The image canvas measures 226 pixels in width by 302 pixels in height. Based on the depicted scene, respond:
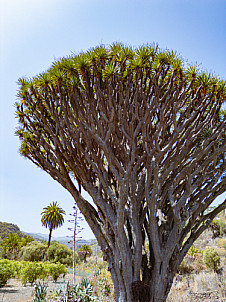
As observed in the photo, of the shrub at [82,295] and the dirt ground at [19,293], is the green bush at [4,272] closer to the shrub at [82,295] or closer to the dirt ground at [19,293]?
the dirt ground at [19,293]

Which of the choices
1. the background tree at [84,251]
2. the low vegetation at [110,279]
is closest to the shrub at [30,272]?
the low vegetation at [110,279]

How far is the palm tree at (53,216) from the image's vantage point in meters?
26.1

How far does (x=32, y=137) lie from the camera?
6578mm

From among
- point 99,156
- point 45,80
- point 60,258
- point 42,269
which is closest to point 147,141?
point 99,156

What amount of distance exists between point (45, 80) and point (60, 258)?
22.3 m

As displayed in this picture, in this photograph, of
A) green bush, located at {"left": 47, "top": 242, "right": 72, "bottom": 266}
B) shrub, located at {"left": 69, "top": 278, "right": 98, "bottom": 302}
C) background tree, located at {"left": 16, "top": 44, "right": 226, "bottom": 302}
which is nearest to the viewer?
background tree, located at {"left": 16, "top": 44, "right": 226, "bottom": 302}

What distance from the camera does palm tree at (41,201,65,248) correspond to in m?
26.1

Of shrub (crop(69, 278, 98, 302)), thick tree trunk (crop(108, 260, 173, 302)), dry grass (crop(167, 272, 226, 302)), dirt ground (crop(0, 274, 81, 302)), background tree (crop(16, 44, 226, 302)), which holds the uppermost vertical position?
background tree (crop(16, 44, 226, 302))

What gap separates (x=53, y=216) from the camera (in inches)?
1030

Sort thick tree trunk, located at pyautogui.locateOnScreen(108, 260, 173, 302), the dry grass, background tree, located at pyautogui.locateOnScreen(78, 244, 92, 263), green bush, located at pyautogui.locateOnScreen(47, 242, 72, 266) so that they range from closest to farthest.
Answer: thick tree trunk, located at pyautogui.locateOnScreen(108, 260, 173, 302) → the dry grass → background tree, located at pyautogui.locateOnScreen(78, 244, 92, 263) → green bush, located at pyautogui.locateOnScreen(47, 242, 72, 266)

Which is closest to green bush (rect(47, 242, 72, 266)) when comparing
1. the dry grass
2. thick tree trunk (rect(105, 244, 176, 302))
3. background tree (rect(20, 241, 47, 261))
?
background tree (rect(20, 241, 47, 261))

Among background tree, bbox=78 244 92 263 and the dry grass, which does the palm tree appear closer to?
background tree, bbox=78 244 92 263

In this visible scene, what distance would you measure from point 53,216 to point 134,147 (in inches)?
931

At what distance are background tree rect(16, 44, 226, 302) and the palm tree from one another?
21899 millimetres
